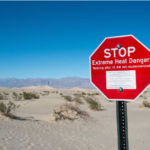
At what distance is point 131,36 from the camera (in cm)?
255

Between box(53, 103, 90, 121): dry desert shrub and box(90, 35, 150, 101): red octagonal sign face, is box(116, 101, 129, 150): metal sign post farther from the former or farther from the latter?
box(53, 103, 90, 121): dry desert shrub

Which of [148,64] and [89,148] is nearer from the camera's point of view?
[148,64]

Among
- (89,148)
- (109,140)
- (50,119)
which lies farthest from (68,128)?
(89,148)

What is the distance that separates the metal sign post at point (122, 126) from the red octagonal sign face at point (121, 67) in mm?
118

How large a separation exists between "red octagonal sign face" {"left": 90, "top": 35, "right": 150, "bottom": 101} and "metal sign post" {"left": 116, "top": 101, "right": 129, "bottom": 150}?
0.12 m

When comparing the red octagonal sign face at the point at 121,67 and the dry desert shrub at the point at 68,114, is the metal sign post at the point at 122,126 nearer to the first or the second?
the red octagonal sign face at the point at 121,67

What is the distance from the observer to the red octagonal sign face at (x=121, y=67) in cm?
245

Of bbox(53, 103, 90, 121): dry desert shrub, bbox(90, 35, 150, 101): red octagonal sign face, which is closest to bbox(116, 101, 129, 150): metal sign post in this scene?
bbox(90, 35, 150, 101): red octagonal sign face

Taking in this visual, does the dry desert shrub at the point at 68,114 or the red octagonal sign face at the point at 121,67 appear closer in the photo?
the red octagonal sign face at the point at 121,67

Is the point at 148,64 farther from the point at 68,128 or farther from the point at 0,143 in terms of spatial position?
the point at 68,128

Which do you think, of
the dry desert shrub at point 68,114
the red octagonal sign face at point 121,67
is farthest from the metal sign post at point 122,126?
the dry desert shrub at point 68,114

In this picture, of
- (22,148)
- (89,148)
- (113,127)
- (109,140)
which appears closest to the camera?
(22,148)

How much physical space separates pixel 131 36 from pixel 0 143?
6.66 meters

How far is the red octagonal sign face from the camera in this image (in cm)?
245
